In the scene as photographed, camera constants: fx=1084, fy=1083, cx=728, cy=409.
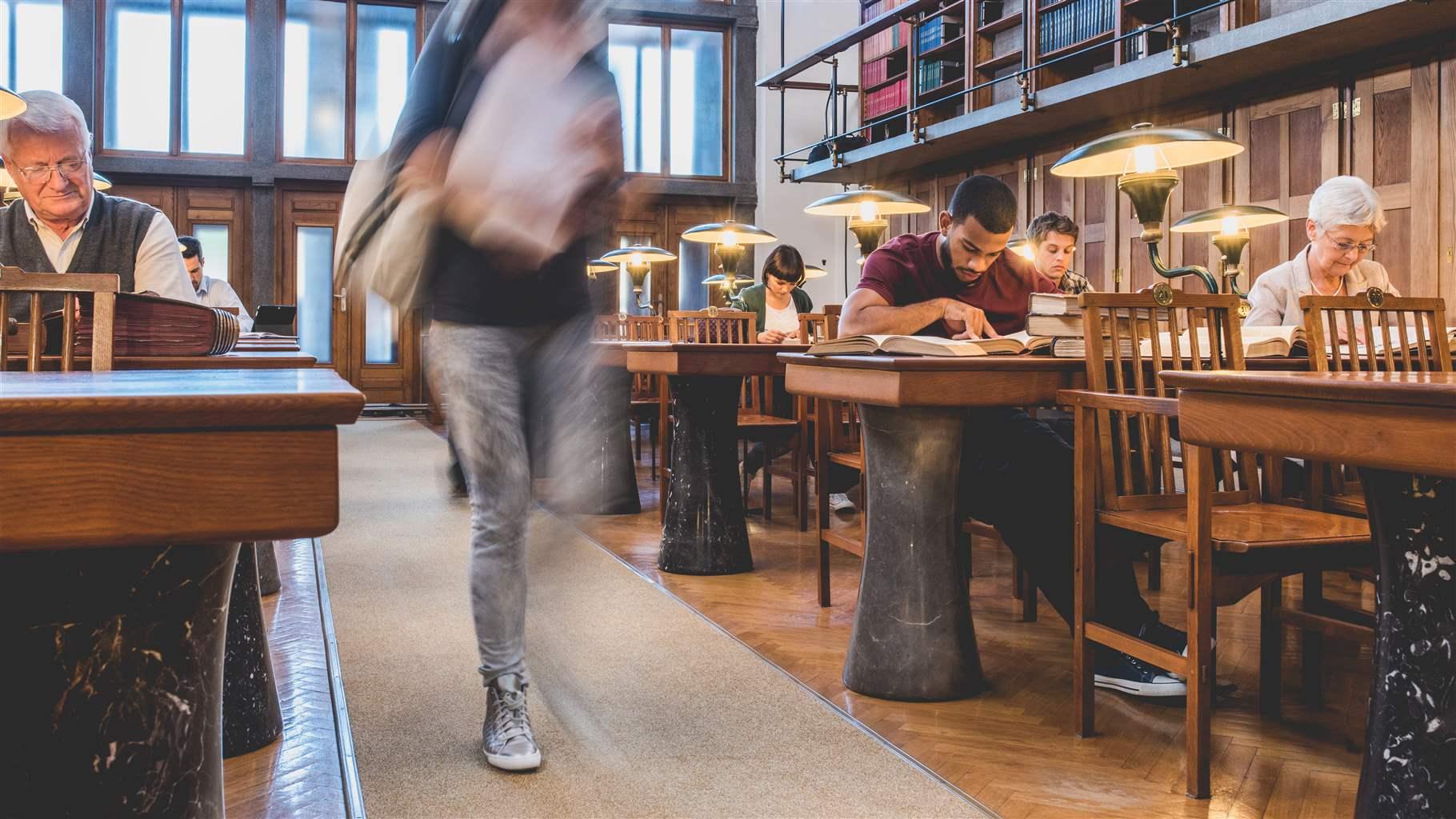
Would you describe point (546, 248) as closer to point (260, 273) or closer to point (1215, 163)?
point (1215, 163)

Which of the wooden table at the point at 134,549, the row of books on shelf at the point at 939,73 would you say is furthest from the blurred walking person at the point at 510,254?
the row of books on shelf at the point at 939,73

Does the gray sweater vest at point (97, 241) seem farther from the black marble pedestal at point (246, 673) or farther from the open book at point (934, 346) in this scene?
the open book at point (934, 346)

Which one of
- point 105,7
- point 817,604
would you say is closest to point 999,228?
point 817,604

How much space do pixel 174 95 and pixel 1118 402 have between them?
1105 cm

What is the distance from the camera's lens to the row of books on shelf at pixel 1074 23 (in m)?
6.96

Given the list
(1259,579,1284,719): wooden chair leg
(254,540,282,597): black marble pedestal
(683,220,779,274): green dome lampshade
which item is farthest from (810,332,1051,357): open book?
(683,220,779,274): green dome lampshade

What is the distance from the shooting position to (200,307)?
1.89m

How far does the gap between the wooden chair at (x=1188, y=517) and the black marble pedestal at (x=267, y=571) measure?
2265 millimetres

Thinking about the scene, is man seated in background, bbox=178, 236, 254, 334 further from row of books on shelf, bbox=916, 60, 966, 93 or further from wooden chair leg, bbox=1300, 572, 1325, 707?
row of books on shelf, bbox=916, 60, 966, 93

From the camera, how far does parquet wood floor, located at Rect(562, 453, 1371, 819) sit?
1863 mm

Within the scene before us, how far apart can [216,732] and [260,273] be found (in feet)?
36.3

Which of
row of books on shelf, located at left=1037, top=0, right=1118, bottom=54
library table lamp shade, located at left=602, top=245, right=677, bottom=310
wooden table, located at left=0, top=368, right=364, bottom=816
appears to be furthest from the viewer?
library table lamp shade, located at left=602, top=245, right=677, bottom=310

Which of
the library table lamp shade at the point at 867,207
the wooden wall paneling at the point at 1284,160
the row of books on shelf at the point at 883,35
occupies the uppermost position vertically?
the row of books on shelf at the point at 883,35

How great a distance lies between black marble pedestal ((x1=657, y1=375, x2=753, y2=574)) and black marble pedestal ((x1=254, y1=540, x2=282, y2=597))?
3.97 ft
